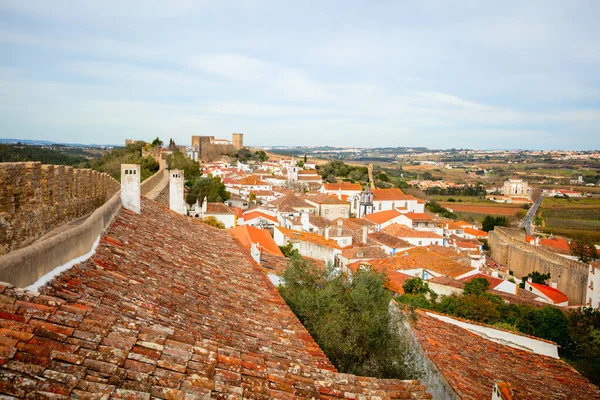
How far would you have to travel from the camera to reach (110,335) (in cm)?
295

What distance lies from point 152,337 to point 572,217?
6727cm

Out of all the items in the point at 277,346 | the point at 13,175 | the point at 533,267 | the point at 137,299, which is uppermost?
the point at 13,175

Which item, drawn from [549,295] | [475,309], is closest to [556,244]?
[549,295]

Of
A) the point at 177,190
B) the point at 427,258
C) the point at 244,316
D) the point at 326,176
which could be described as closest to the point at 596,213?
the point at 326,176

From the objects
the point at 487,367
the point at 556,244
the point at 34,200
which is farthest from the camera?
the point at 556,244

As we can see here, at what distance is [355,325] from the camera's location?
318 inches

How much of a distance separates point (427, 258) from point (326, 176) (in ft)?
171

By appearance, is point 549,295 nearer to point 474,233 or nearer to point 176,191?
point 176,191

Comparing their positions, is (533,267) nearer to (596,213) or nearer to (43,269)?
(596,213)

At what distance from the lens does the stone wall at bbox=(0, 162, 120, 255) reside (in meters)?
4.31

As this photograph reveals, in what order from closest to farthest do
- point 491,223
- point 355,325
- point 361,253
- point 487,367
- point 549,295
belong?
1. point 355,325
2. point 487,367
3. point 361,253
4. point 549,295
5. point 491,223

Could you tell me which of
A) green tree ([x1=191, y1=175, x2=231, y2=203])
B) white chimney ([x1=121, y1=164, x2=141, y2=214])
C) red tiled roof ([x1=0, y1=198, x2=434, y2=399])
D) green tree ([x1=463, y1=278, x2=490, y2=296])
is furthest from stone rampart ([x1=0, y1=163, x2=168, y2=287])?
green tree ([x1=191, y1=175, x2=231, y2=203])

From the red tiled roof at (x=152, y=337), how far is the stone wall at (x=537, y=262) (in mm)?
28475

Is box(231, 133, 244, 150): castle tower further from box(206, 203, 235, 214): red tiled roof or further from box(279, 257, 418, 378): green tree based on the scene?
box(279, 257, 418, 378): green tree
